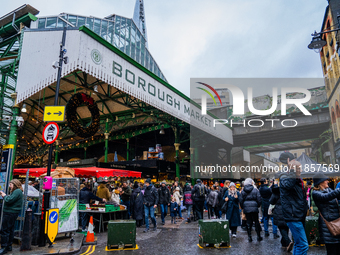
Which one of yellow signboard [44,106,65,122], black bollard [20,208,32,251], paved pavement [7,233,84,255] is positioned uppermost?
yellow signboard [44,106,65,122]

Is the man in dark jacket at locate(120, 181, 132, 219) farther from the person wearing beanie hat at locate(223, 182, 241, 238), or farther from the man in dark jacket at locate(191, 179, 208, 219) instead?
the person wearing beanie hat at locate(223, 182, 241, 238)

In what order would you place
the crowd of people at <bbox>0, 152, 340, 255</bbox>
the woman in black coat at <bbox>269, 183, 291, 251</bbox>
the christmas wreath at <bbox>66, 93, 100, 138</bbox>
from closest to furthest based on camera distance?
the crowd of people at <bbox>0, 152, 340, 255</bbox>, the woman in black coat at <bbox>269, 183, 291, 251</bbox>, the christmas wreath at <bbox>66, 93, 100, 138</bbox>

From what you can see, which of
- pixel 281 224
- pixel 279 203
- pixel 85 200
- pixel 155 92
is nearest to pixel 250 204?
pixel 279 203

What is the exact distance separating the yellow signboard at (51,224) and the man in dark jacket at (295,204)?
609 centimetres

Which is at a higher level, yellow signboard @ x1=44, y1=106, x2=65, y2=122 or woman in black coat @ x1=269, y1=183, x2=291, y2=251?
yellow signboard @ x1=44, y1=106, x2=65, y2=122

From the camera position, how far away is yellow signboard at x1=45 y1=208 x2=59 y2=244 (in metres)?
7.04

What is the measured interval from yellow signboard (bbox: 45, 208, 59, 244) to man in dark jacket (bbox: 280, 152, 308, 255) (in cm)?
609

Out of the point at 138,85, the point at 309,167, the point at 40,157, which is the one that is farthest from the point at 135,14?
the point at 309,167

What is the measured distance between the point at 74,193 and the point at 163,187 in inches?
169

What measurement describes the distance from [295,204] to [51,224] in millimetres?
6339

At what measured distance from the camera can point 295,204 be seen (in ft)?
14.6

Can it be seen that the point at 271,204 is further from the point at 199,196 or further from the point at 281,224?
the point at 199,196

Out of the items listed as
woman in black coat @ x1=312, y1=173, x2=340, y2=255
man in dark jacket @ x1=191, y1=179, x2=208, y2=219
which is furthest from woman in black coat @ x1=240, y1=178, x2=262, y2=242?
man in dark jacket @ x1=191, y1=179, x2=208, y2=219

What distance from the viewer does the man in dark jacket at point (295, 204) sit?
14.1ft
